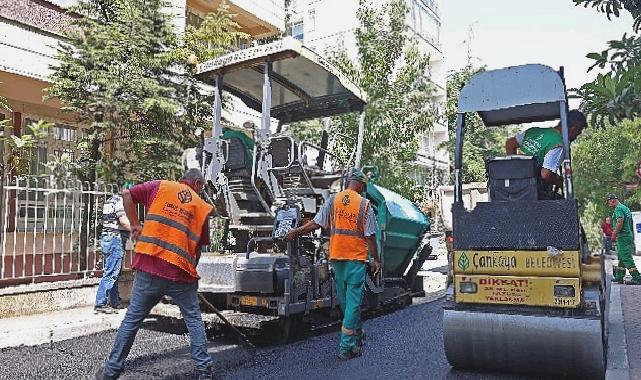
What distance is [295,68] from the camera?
655 cm

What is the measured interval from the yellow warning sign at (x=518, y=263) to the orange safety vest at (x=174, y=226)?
2.07 meters

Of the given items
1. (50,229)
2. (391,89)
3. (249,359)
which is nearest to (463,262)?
(249,359)

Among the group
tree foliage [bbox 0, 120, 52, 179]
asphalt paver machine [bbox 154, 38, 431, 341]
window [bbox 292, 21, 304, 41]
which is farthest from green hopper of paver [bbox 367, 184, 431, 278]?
window [bbox 292, 21, 304, 41]

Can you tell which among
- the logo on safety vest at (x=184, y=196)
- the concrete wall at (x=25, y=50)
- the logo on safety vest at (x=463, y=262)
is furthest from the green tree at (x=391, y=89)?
the logo on safety vest at (x=184, y=196)

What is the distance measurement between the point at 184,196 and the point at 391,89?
8100mm

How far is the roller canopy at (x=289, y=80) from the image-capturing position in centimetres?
612

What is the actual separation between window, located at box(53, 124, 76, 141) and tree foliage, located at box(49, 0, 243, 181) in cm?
72

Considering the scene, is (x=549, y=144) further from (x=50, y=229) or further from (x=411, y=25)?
(x=411, y=25)

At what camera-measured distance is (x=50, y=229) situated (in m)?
7.70

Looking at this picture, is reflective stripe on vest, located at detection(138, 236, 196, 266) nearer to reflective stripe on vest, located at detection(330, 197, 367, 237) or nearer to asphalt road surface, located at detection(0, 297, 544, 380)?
asphalt road surface, located at detection(0, 297, 544, 380)

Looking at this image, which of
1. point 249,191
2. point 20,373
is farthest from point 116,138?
point 20,373

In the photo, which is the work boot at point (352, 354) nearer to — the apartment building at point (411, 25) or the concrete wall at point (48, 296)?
the concrete wall at point (48, 296)

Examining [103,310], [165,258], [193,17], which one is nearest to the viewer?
[165,258]

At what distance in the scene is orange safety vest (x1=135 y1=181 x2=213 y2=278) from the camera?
414 cm
